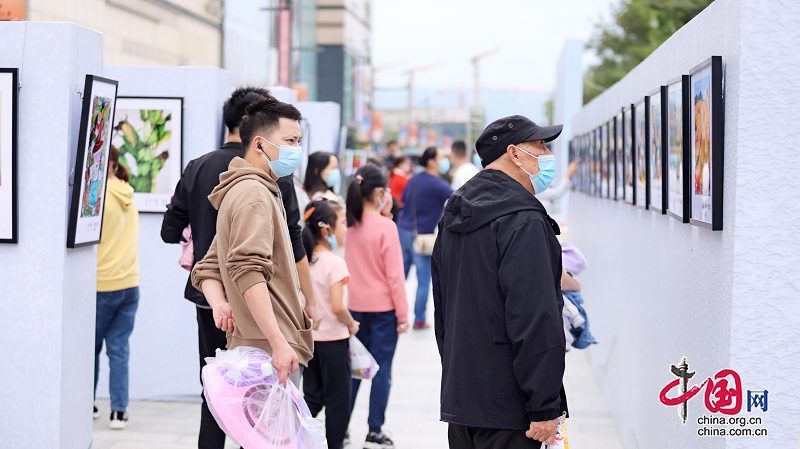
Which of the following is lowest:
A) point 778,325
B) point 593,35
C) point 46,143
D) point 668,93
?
point 778,325

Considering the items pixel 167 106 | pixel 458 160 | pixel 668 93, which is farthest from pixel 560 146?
pixel 668 93

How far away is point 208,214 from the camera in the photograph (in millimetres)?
3787

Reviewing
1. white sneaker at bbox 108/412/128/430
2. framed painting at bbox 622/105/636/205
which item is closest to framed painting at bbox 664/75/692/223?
framed painting at bbox 622/105/636/205

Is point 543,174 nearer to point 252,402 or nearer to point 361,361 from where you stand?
point 252,402

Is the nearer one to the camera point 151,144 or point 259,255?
point 259,255

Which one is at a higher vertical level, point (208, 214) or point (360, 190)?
point (360, 190)

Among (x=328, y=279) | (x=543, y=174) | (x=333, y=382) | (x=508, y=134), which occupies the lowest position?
(x=333, y=382)

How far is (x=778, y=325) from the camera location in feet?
8.66

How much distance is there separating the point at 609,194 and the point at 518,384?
3983 millimetres

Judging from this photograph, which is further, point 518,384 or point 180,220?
point 180,220

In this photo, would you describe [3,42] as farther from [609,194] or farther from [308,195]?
[609,194]

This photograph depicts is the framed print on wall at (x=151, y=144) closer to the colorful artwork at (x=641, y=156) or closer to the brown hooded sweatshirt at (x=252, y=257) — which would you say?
the brown hooded sweatshirt at (x=252, y=257)

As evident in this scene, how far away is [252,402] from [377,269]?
76.0 inches

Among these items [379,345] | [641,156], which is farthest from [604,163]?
[379,345]
